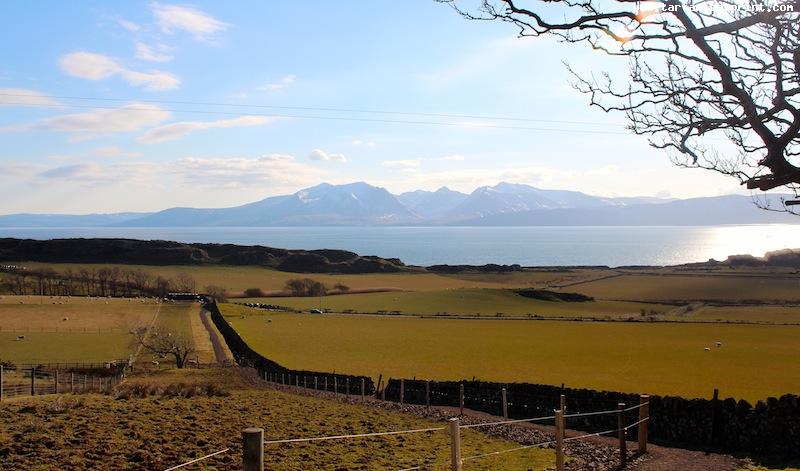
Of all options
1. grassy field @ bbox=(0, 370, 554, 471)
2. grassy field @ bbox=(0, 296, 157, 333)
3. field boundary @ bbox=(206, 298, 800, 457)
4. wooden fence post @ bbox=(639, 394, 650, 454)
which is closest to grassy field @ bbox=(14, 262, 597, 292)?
grassy field @ bbox=(0, 296, 157, 333)

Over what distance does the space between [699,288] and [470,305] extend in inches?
1681

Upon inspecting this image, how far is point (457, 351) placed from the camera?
50781mm

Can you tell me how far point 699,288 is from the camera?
376 ft

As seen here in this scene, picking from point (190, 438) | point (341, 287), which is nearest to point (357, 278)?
point (341, 287)

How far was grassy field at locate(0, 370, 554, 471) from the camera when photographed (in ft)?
40.9

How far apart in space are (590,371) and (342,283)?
110m

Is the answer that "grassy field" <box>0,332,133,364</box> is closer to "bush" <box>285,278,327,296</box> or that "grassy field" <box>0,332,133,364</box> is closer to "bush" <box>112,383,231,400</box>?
"bush" <box>112,383,231,400</box>

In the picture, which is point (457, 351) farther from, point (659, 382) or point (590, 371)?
point (659, 382)

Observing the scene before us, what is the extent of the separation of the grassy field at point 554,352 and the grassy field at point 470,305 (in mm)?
16629

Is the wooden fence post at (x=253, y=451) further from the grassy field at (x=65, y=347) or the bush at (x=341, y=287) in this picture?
the bush at (x=341, y=287)

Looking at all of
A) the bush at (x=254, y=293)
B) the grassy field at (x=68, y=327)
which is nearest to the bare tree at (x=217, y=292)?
the bush at (x=254, y=293)

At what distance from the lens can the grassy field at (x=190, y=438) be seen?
12453 millimetres

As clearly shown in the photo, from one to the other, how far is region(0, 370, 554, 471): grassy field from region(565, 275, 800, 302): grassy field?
94.1 meters

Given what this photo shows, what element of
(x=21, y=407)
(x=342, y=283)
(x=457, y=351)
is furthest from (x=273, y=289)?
(x=21, y=407)
